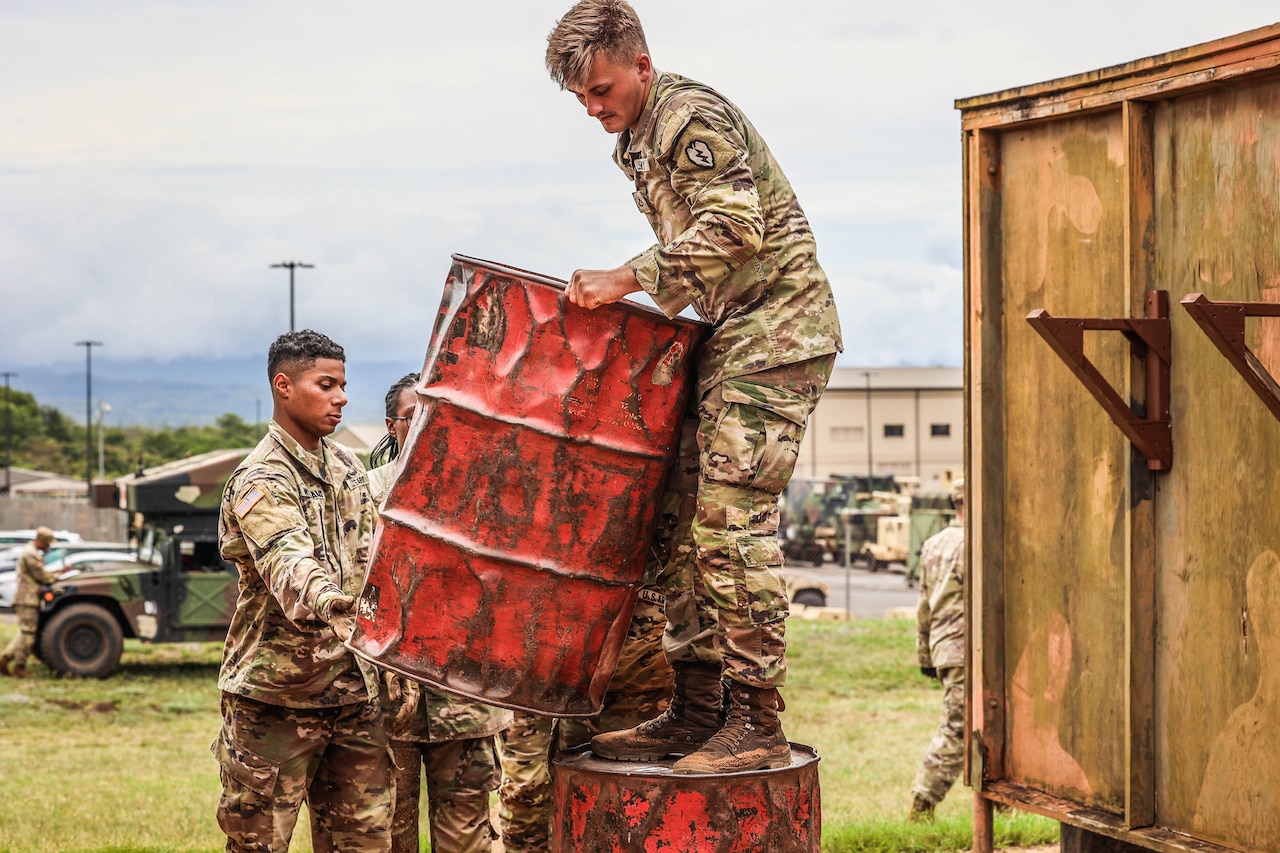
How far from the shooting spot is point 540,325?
3.68m

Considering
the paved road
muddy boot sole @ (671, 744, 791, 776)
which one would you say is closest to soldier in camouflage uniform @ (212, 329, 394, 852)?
muddy boot sole @ (671, 744, 791, 776)

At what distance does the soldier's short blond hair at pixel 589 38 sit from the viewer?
373 cm

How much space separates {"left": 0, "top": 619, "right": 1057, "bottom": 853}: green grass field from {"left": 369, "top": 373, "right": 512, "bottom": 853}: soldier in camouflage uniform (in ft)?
7.53

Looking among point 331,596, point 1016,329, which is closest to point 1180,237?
point 1016,329

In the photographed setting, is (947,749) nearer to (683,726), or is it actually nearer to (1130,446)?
(1130,446)

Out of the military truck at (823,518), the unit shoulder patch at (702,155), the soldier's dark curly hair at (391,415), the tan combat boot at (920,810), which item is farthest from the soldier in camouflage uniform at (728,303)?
the military truck at (823,518)

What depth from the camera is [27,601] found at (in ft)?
53.8

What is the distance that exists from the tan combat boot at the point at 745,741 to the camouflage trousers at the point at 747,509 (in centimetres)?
7

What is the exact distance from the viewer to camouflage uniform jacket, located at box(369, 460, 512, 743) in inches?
212

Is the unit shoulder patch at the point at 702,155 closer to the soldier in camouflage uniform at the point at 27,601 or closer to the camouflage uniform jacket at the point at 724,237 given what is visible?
the camouflage uniform jacket at the point at 724,237

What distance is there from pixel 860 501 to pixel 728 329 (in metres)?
33.2

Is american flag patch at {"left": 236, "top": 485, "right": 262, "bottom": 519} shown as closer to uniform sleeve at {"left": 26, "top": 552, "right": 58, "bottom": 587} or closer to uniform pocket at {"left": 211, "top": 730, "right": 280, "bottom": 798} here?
uniform pocket at {"left": 211, "top": 730, "right": 280, "bottom": 798}

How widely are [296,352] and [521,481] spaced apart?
1.36 metres

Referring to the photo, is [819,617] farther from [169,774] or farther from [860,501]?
[860,501]
